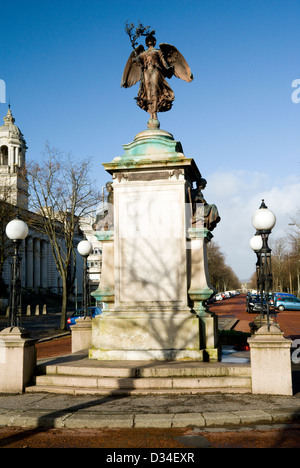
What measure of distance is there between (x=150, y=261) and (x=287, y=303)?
37.9 metres

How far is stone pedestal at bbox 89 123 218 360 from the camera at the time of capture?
914cm

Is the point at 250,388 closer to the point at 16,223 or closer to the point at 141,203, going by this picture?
the point at 141,203

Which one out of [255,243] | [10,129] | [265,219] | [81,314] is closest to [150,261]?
[265,219]

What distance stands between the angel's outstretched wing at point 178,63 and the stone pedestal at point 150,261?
203 centimetres

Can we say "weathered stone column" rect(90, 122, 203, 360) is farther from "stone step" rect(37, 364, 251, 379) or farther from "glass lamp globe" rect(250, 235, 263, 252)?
"glass lamp globe" rect(250, 235, 263, 252)

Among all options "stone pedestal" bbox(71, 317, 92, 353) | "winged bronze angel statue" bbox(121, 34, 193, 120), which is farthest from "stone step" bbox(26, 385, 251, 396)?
"winged bronze angel statue" bbox(121, 34, 193, 120)

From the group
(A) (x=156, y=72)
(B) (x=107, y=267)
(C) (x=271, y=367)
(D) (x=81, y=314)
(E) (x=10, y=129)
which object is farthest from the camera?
(E) (x=10, y=129)

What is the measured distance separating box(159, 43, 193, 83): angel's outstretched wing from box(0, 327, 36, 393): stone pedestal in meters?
7.25

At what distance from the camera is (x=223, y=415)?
629 cm

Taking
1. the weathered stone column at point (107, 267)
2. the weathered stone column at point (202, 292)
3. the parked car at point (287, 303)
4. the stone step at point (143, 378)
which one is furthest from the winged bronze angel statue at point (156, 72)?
the parked car at point (287, 303)

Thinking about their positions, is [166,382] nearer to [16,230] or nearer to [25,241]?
[16,230]

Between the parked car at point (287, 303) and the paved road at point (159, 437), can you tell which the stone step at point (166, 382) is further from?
the parked car at point (287, 303)

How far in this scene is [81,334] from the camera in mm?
11805

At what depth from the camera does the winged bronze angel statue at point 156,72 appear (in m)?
11.0
